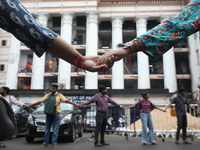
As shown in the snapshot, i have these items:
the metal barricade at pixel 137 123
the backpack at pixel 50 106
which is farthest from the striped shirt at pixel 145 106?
the backpack at pixel 50 106

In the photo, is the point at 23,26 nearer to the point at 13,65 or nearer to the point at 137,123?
the point at 137,123

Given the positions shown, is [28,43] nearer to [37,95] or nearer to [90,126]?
[90,126]

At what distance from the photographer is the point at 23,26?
1455mm

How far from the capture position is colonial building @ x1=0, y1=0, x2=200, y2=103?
2616cm

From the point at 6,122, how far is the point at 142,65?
26146 millimetres

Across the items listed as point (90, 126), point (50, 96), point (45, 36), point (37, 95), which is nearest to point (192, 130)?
point (90, 126)

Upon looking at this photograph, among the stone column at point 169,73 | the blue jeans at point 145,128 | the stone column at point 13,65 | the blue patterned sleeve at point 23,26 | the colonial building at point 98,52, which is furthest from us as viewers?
the stone column at point 13,65

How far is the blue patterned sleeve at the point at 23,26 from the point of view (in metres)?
1.41

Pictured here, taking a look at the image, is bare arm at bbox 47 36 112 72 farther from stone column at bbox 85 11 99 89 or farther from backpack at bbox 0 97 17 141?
stone column at bbox 85 11 99 89

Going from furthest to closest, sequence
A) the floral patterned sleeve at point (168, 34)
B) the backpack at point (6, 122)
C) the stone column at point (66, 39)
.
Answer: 1. the stone column at point (66, 39)
2. the floral patterned sleeve at point (168, 34)
3. the backpack at point (6, 122)

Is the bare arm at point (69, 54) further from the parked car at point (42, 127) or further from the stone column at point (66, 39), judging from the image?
the stone column at point (66, 39)

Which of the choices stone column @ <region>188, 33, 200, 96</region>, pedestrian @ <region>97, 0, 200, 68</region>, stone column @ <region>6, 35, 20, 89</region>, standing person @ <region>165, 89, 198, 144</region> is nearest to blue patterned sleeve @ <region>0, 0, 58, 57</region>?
pedestrian @ <region>97, 0, 200, 68</region>

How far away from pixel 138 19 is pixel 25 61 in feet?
55.8

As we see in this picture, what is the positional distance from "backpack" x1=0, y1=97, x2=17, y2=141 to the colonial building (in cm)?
2398
